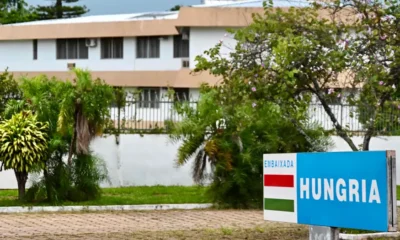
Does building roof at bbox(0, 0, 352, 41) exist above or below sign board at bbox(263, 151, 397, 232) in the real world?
above

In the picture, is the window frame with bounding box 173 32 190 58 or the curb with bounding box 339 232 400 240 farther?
the window frame with bounding box 173 32 190 58

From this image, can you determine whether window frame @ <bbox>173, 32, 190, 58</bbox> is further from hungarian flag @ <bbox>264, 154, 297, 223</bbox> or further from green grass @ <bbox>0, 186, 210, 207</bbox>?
hungarian flag @ <bbox>264, 154, 297, 223</bbox>

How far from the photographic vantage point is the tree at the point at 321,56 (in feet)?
42.7

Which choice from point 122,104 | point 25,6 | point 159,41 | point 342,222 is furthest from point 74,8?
point 342,222

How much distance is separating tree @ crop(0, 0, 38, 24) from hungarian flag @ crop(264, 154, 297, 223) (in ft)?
142

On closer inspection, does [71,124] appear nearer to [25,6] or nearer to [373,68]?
[373,68]

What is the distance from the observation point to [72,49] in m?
39.2

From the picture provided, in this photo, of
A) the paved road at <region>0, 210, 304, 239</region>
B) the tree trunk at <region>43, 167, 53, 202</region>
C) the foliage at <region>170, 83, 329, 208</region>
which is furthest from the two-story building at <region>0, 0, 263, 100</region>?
the paved road at <region>0, 210, 304, 239</region>

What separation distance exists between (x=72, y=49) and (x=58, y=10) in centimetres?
1662

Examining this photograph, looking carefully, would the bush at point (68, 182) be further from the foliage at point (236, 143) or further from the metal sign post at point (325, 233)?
the metal sign post at point (325, 233)

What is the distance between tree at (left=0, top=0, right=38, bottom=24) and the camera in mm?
49594

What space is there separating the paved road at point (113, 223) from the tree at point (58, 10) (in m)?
40.2

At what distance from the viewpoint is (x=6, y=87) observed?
21.1 metres

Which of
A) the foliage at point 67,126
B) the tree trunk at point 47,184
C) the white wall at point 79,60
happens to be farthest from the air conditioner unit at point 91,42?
the tree trunk at point 47,184
